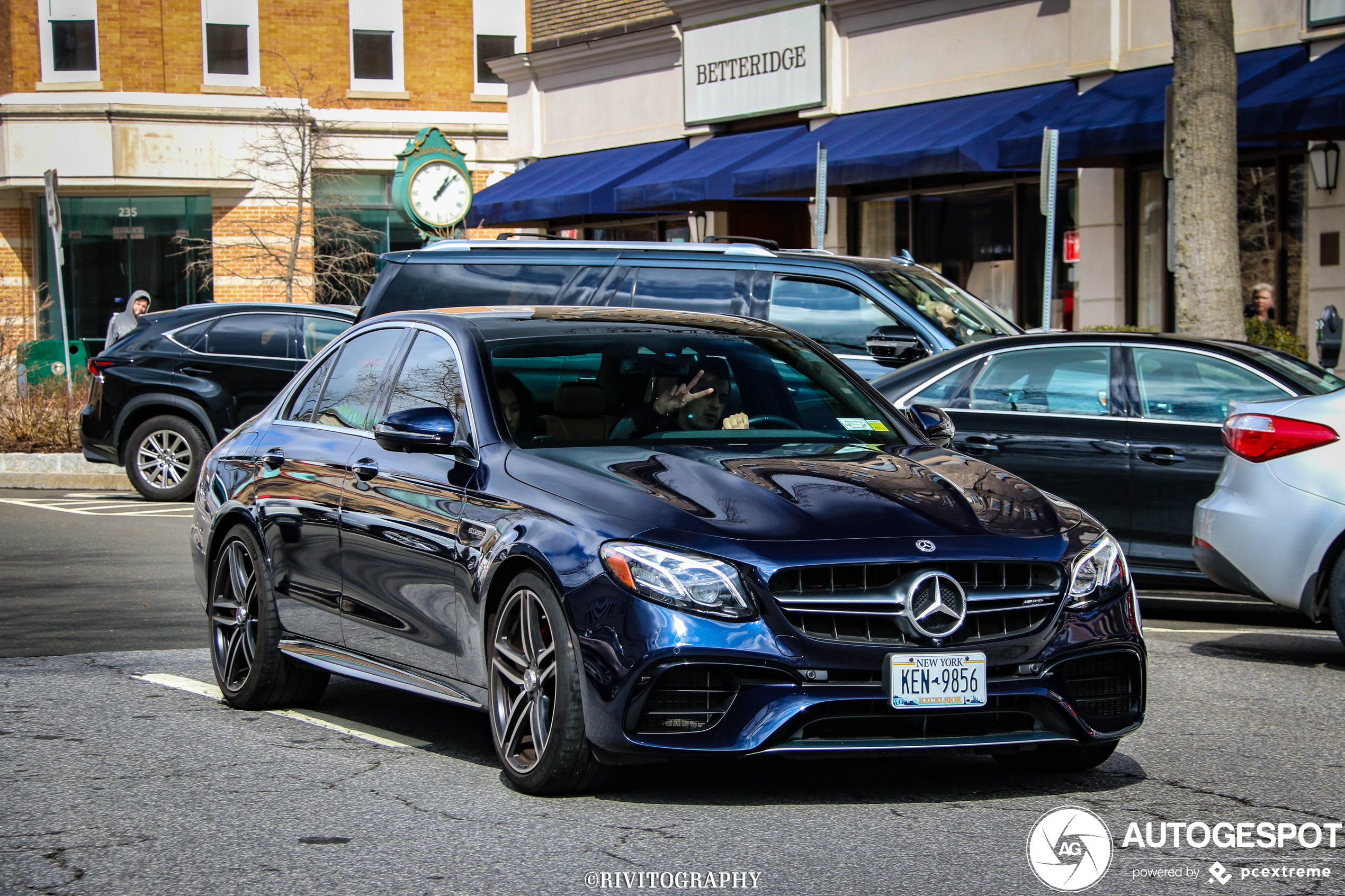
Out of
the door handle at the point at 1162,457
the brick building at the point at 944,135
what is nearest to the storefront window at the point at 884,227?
the brick building at the point at 944,135

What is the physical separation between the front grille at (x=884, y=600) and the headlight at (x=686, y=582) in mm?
116

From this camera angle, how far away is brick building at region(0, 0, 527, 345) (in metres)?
34.7

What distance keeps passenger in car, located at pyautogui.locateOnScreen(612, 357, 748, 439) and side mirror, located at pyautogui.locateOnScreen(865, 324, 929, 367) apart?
522cm

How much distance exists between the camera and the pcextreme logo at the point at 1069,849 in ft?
15.0

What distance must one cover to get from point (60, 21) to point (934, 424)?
32.7m

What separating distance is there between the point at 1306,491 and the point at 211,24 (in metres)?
31.4

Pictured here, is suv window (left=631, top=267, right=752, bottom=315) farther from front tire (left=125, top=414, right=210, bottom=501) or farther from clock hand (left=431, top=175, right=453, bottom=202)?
clock hand (left=431, top=175, right=453, bottom=202)

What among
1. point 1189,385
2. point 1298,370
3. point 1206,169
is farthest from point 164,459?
point 1298,370

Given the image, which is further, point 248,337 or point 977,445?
point 248,337

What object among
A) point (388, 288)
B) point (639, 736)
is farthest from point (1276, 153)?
point (639, 736)

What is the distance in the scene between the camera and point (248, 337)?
659 inches

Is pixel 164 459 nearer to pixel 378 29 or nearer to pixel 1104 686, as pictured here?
pixel 1104 686

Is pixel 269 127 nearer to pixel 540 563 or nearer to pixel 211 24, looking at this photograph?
pixel 211 24

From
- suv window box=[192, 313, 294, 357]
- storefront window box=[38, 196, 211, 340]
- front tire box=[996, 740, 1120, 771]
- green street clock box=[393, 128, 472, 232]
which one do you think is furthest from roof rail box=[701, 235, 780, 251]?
storefront window box=[38, 196, 211, 340]
